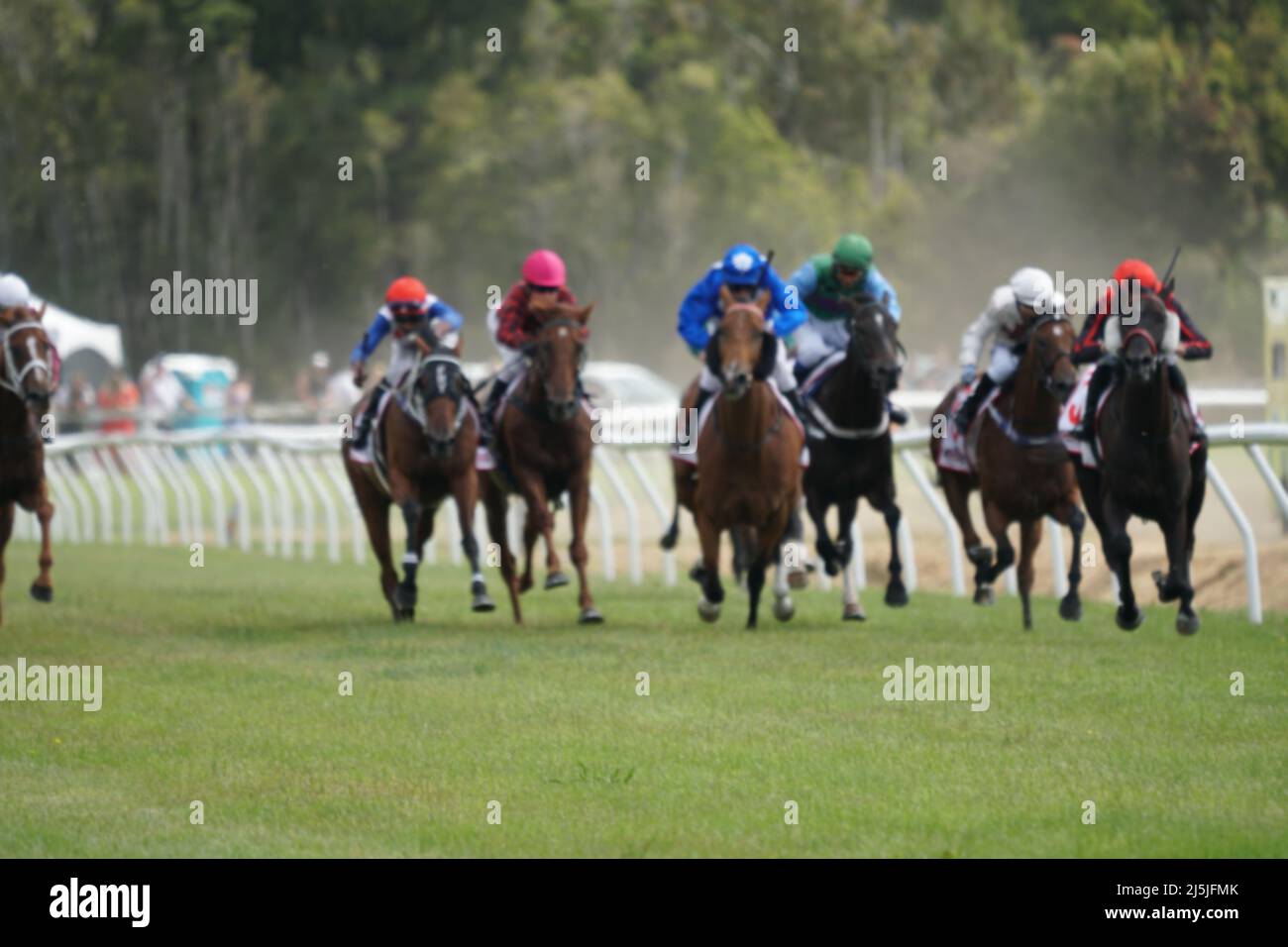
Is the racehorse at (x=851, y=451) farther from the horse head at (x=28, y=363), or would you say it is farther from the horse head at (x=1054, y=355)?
the horse head at (x=28, y=363)

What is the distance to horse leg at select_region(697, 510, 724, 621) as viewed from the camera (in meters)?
11.9

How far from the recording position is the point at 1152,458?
34.0 feet

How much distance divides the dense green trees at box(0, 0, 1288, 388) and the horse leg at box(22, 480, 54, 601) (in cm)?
3177

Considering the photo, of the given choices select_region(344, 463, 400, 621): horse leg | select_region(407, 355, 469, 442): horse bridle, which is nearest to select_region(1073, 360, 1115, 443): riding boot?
select_region(407, 355, 469, 442): horse bridle

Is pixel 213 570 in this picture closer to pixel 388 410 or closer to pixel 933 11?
pixel 388 410

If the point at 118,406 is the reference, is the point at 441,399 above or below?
below

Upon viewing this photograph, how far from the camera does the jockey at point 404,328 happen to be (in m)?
13.2

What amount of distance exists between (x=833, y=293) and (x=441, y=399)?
224 cm

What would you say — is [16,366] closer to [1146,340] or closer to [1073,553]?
[1073,553]

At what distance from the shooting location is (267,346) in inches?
2077

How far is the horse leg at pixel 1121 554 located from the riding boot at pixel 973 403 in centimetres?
168

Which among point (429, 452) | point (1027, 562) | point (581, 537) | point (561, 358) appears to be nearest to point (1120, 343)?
point (1027, 562)

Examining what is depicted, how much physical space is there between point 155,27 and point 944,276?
18344 millimetres
